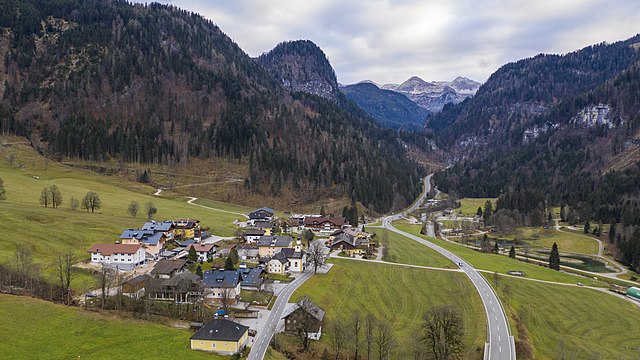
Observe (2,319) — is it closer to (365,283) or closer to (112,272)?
(112,272)

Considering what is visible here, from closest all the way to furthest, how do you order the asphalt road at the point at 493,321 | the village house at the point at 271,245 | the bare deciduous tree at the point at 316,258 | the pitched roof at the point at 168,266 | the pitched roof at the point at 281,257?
the asphalt road at the point at 493,321 < the pitched roof at the point at 168,266 < the pitched roof at the point at 281,257 < the bare deciduous tree at the point at 316,258 < the village house at the point at 271,245

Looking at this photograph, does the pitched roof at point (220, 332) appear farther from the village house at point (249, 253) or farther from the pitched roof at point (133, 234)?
the pitched roof at point (133, 234)

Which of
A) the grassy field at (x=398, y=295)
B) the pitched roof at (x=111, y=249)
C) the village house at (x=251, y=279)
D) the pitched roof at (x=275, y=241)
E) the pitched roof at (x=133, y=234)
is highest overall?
the pitched roof at (x=133, y=234)

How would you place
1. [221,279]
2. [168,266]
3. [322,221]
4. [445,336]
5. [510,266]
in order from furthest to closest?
[322,221], [510,266], [168,266], [221,279], [445,336]

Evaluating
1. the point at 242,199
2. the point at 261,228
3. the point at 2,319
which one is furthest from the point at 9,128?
the point at 2,319

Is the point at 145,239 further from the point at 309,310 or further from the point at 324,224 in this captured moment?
the point at 324,224

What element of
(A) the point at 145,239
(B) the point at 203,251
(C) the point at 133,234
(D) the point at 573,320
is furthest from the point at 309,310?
(D) the point at 573,320

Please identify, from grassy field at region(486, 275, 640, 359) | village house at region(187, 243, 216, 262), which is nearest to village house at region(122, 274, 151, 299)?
village house at region(187, 243, 216, 262)

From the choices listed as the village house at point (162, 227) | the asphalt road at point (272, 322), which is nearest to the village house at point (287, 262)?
the asphalt road at point (272, 322)
